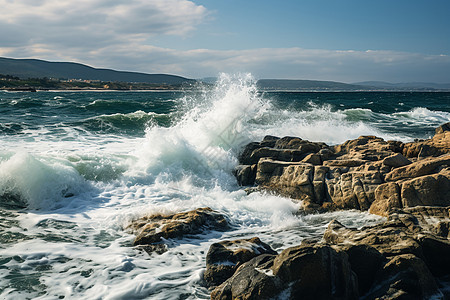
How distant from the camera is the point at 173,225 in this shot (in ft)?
18.7

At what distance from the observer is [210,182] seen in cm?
934

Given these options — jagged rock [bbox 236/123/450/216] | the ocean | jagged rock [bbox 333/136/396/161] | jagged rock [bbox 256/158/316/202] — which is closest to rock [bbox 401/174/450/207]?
jagged rock [bbox 236/123/450/216]

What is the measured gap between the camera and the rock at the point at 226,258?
168 inches

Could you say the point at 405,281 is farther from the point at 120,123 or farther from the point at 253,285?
the point at 120,123

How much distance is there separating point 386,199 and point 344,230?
2.12 meters

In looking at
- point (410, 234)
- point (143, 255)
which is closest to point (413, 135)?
point (410, 234)

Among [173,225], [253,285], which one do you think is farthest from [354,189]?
[253,285]

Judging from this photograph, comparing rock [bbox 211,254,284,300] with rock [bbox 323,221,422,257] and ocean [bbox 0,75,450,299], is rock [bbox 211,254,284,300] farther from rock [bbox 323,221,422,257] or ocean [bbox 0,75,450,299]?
A: rock [bbox 323,221,422,257]

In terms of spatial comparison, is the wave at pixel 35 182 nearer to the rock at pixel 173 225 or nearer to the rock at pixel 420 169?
the rock at pixel 173 225

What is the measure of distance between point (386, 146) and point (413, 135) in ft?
35.3

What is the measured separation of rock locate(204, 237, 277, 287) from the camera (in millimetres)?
4262

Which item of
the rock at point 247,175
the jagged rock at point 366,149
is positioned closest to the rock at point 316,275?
the jagged rock at point 366,149

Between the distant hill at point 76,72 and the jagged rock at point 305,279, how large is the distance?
15818cm

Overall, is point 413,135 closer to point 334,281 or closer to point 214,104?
point 214,104
